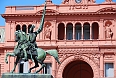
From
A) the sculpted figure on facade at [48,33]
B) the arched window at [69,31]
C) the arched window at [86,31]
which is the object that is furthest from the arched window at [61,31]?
the arched window at [86,31]

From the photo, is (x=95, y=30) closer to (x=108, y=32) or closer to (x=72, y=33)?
(x=108, y=32)

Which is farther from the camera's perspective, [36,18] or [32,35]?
[36,18]

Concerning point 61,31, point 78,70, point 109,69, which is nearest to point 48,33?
point 61,31

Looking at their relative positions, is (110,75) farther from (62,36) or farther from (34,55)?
(34,55)

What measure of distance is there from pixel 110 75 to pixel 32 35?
32.2 m

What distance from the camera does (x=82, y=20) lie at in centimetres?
6525

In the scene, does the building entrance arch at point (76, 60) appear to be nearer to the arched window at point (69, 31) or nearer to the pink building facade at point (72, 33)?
the pink building facade at point (72, 33)

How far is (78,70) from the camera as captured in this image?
7081 centimetres

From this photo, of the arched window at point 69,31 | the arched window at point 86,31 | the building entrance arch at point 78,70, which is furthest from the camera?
the building entrance arch at point 78,70

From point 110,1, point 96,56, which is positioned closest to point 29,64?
point 96,56

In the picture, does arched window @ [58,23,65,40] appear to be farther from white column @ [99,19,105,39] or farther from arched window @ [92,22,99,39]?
white column @ [99,19,105,39]

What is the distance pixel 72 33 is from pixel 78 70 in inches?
309

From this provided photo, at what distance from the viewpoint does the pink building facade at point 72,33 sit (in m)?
63.6

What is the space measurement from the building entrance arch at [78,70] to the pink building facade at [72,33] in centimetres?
212
